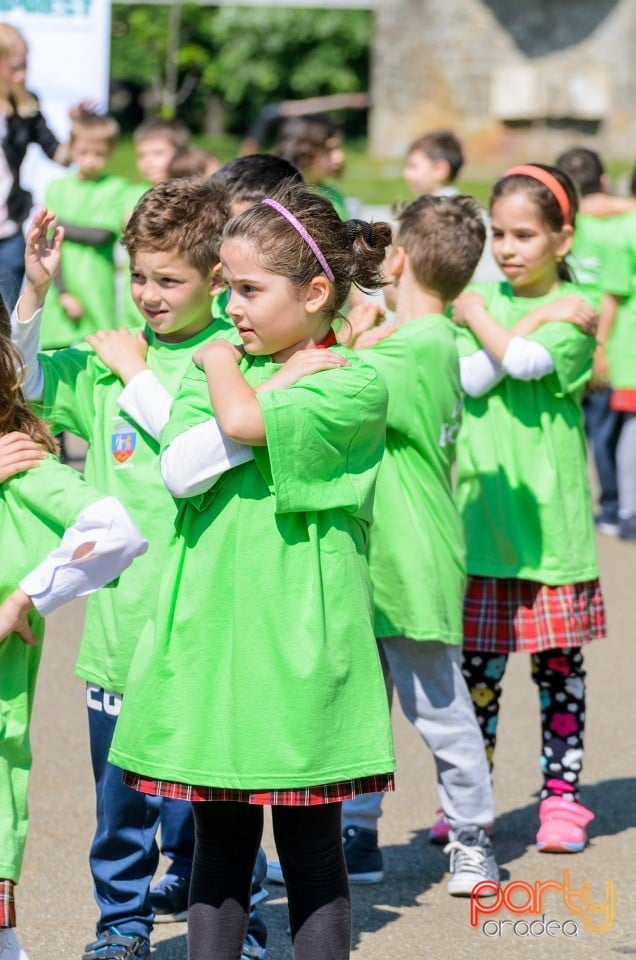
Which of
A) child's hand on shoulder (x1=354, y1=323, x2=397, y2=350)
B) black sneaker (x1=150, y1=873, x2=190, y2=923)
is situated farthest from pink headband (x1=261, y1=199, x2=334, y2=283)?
black sneaker (x1=150, y1=873, x2=190, y2=923)

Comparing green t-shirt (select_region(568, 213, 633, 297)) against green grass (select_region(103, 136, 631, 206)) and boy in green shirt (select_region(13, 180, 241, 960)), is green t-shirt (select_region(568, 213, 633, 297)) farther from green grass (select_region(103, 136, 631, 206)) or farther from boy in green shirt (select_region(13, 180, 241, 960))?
green grass (select_region(103, 136, 631, 206))

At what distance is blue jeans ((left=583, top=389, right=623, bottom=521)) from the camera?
8922 mm

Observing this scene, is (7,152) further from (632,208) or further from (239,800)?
(239,800)

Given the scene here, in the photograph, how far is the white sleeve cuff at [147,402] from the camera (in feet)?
11.0

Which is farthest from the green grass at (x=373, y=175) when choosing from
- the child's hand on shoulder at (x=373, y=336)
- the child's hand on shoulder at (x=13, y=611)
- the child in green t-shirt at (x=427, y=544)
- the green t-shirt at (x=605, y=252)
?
the child's hand on shoulder at (x=13, y=611)

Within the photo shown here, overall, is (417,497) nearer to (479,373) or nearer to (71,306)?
(479,373)

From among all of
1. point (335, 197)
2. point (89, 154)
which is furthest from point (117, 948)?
point (89, 154)

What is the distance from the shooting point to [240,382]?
284cm

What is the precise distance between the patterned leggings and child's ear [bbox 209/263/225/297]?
1418 millimetres

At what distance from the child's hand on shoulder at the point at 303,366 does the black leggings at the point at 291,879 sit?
81cm

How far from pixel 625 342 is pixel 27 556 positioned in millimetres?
6033

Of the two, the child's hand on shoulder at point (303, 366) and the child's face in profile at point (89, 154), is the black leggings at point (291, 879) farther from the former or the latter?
the child's face in profile at point (89, 154)

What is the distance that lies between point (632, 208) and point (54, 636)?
4.39 metres

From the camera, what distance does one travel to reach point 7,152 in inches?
334
